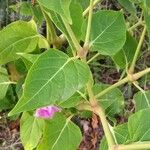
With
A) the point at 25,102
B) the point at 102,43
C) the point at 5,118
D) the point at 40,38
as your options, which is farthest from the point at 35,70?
the point at 5,118

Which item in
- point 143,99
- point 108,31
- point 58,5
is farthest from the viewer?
point 143,99

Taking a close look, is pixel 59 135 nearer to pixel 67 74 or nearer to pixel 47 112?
pixel 47 112

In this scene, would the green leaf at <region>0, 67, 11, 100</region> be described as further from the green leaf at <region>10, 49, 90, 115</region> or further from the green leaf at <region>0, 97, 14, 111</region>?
the green leaf at <region>10, 49, 90, 115</region>

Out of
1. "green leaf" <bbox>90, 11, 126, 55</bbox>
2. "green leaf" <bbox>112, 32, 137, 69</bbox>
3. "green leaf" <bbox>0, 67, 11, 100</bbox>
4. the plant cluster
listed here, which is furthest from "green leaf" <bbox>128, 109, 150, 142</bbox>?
"green leaf" <bbox>0, 67, 11, 100</bbox>

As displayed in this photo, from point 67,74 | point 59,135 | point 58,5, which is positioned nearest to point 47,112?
point 59,135

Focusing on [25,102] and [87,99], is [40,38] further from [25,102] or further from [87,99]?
[25,102]

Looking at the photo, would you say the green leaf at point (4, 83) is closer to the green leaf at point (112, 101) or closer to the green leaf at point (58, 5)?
the green leaf at point (112, 101)
